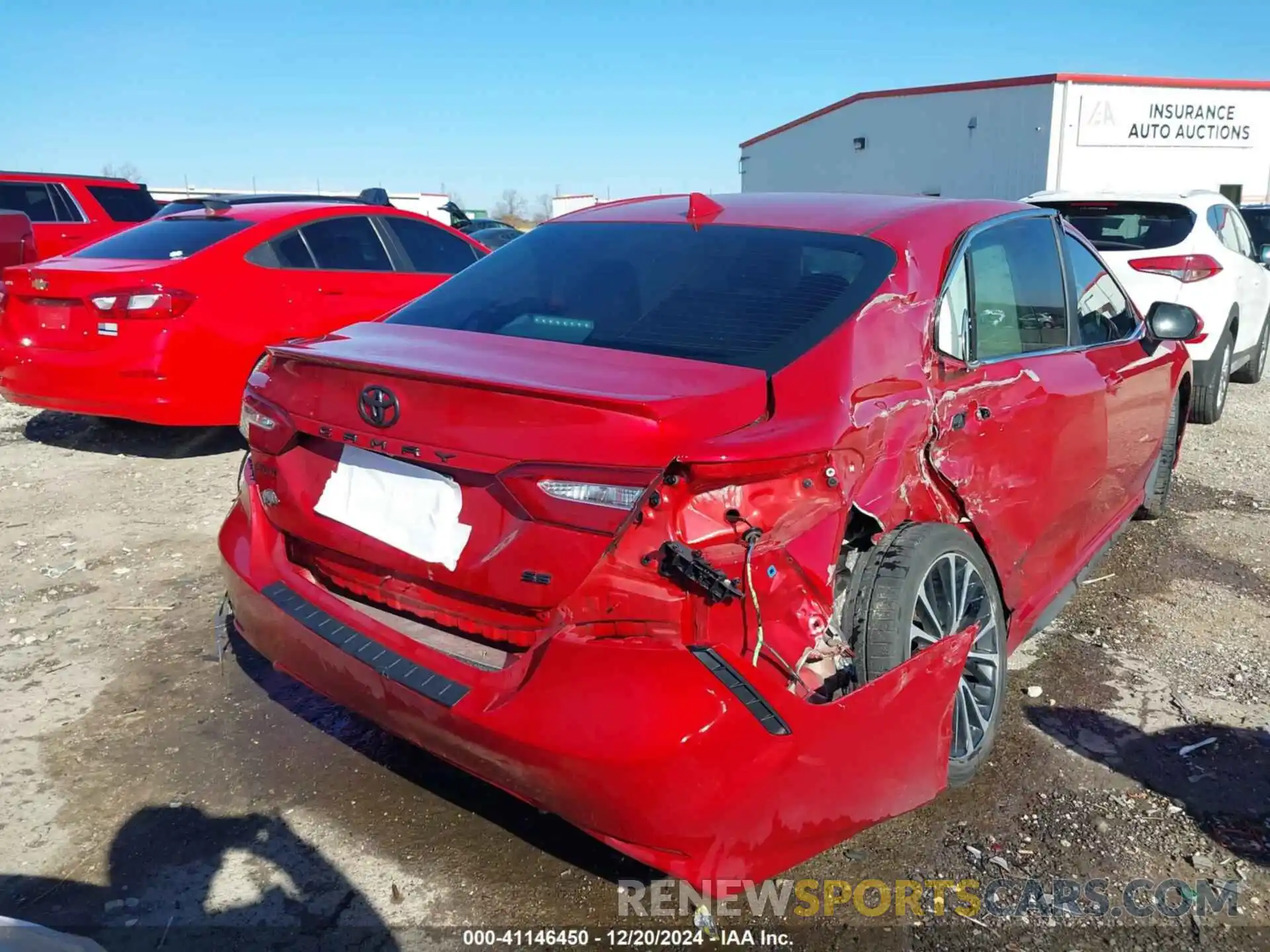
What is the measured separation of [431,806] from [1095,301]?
3.05 metres

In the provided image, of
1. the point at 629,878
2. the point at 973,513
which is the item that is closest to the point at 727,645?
the point at 629,878

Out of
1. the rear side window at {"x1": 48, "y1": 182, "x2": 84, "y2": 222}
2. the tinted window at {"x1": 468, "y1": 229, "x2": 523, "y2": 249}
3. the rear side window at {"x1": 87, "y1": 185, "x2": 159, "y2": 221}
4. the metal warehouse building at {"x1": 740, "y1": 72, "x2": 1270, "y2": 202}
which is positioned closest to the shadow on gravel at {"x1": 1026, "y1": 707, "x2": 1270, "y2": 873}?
the rear side window at {"x1": 48, "y1": 182, "x2": 84, "y2": 222}

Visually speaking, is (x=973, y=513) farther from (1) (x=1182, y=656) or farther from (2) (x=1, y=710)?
(2) (x=1, y=710)

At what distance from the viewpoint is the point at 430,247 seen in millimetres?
7297

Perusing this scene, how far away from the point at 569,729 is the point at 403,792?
1.09 m

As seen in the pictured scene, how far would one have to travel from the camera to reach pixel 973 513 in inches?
109

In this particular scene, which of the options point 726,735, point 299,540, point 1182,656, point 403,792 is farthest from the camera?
point 1182,656

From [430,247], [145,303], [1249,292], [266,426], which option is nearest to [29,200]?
[430,247]

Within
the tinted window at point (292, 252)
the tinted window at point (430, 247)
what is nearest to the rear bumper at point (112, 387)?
the tinted window at point (292, 252)

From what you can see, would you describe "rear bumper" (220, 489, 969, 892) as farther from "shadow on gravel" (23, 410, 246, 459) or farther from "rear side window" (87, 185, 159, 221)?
"rear side window" (87, 185, 159, 221)

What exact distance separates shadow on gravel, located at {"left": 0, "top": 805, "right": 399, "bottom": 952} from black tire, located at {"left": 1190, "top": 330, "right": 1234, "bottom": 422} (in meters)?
6.82

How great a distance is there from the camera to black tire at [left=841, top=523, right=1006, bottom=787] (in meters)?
2.36

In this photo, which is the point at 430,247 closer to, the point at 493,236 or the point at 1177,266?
the point at 1177,266

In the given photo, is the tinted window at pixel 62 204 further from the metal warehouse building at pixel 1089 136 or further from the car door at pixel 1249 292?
the metal warehouse building at pixel 1089 136
